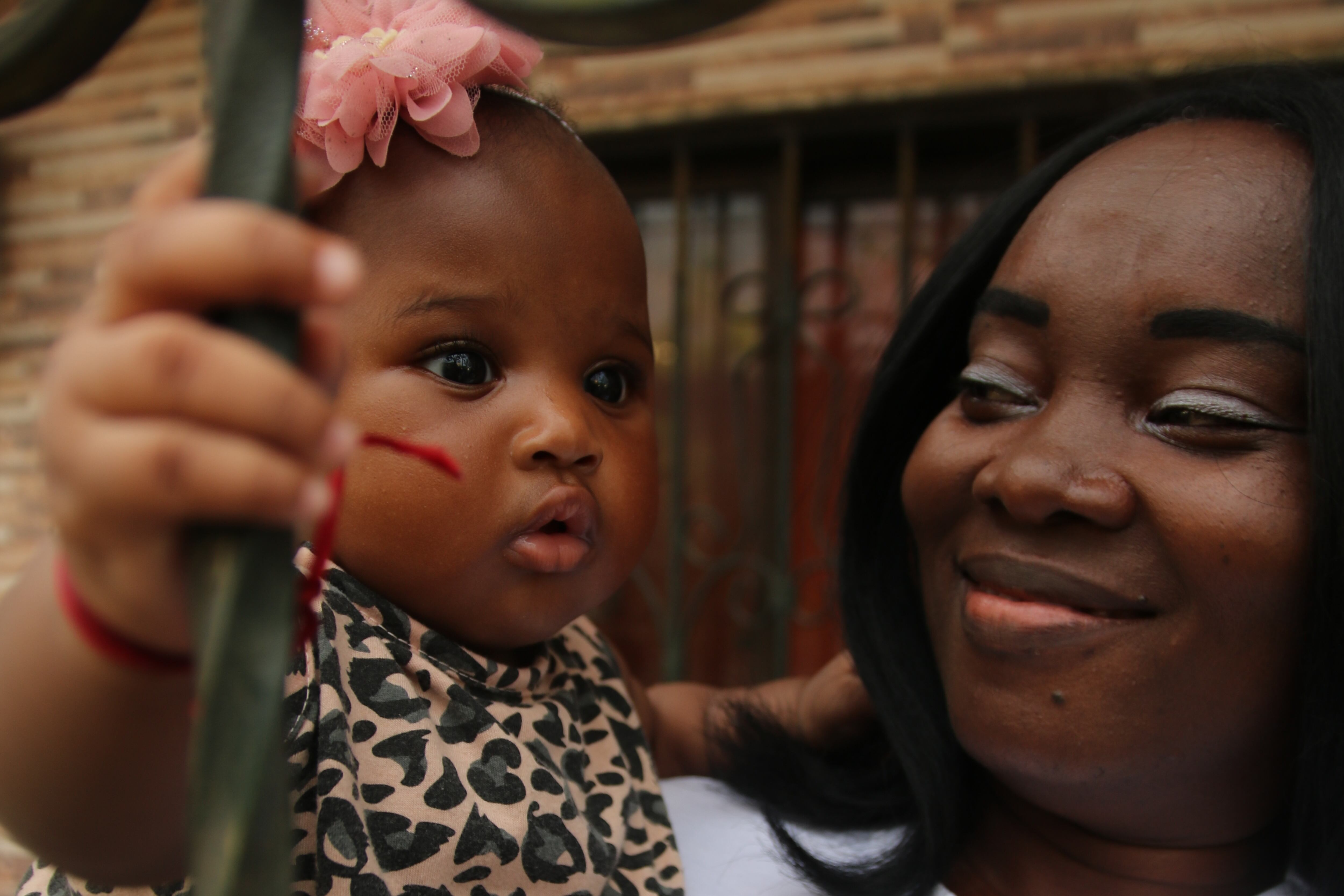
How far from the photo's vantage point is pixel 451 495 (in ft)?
3.79

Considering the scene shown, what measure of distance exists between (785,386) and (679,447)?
0.37 metres

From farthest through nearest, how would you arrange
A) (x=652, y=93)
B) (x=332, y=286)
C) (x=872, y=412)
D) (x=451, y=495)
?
(x=652, y=93) → (x=872, y=412) → (x=451, y=495) → (x=332, y=286)

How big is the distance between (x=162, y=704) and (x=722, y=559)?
2.63 m

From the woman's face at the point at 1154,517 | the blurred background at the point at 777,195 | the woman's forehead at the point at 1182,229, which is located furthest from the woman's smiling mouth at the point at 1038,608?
the blurred background at the point at 777,195

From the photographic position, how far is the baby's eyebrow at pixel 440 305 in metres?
1.18

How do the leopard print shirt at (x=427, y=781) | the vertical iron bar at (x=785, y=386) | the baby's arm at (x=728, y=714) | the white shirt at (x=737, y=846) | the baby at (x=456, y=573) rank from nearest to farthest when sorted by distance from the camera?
the baby at (x=456, y=573), the leopard print shirt at (x=427, y=781), the white shirt at (x=737, y=846), the baby's arm at (x=728, y=714), the vertical iron bar at (x=785, y=386)

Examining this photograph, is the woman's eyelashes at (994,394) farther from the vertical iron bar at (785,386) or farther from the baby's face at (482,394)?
the vertical iron bar at (785,386)

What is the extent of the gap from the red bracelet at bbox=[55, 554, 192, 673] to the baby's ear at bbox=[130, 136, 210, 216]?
0.21 meters

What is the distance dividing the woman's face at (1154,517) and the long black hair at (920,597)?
0.12 ft

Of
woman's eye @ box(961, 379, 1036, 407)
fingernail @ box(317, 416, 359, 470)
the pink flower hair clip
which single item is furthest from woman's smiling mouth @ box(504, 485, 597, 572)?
fingernail @ box(317, 416, 359, 470)

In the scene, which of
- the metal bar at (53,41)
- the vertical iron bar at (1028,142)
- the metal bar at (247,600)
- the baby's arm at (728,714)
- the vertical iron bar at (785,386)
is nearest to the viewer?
the metal bar at (247,600)

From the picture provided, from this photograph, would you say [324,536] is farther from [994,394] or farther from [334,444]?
[994,394]

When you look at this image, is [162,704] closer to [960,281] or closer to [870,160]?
[960,281]

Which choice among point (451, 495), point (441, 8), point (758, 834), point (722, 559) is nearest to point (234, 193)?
point (451, 495)
